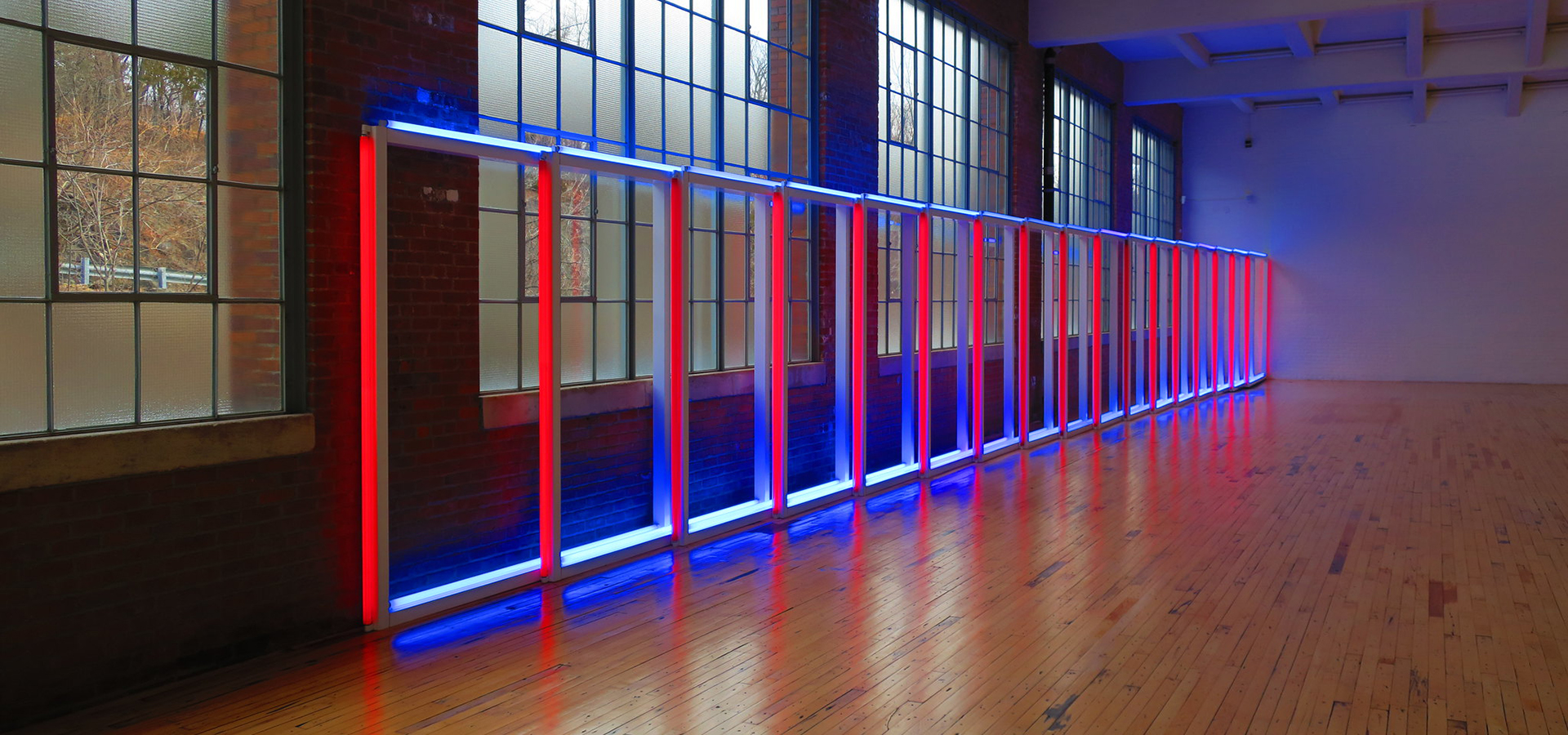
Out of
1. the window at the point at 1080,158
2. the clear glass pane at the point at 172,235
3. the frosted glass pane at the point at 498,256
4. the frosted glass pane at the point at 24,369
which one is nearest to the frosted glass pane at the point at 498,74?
the frosted glass pane at the point at 498,256

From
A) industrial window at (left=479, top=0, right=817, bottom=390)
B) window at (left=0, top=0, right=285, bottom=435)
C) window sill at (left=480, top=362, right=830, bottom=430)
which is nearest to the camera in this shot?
window at (left=0, top=0, right=285, bottom=435)

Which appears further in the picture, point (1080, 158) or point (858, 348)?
point (1080, 158)

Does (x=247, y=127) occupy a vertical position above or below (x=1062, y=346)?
above

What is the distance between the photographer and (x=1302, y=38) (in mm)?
13633

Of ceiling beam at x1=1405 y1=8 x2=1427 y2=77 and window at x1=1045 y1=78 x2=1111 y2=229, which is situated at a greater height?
ceiling beam at x1=1405 y1=8 x2=1427 y2=77

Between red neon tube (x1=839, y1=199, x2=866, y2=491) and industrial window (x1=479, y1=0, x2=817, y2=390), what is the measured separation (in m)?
0.73

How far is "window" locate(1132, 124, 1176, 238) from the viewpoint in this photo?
1742 centimetres

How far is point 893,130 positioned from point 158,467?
23.2 feet

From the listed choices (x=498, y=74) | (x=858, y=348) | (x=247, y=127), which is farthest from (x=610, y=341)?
(x=247, y=127)

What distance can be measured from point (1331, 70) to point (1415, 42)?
124cm

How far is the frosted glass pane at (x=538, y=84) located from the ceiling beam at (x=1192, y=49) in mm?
9953

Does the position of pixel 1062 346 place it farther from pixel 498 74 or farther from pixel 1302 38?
pixel 498 74

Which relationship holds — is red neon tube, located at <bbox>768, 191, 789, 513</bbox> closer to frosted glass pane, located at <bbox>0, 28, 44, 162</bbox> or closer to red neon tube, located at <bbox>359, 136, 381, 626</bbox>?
red neon tube, located at <bbox>359, 136, 381, 626</bbox>

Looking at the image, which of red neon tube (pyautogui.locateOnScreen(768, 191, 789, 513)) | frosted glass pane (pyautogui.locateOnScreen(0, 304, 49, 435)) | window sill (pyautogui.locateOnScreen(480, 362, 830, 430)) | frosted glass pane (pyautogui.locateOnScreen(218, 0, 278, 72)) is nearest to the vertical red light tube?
window sill (pyautogui.locateOnScreen(480, 362, 830, 430))
